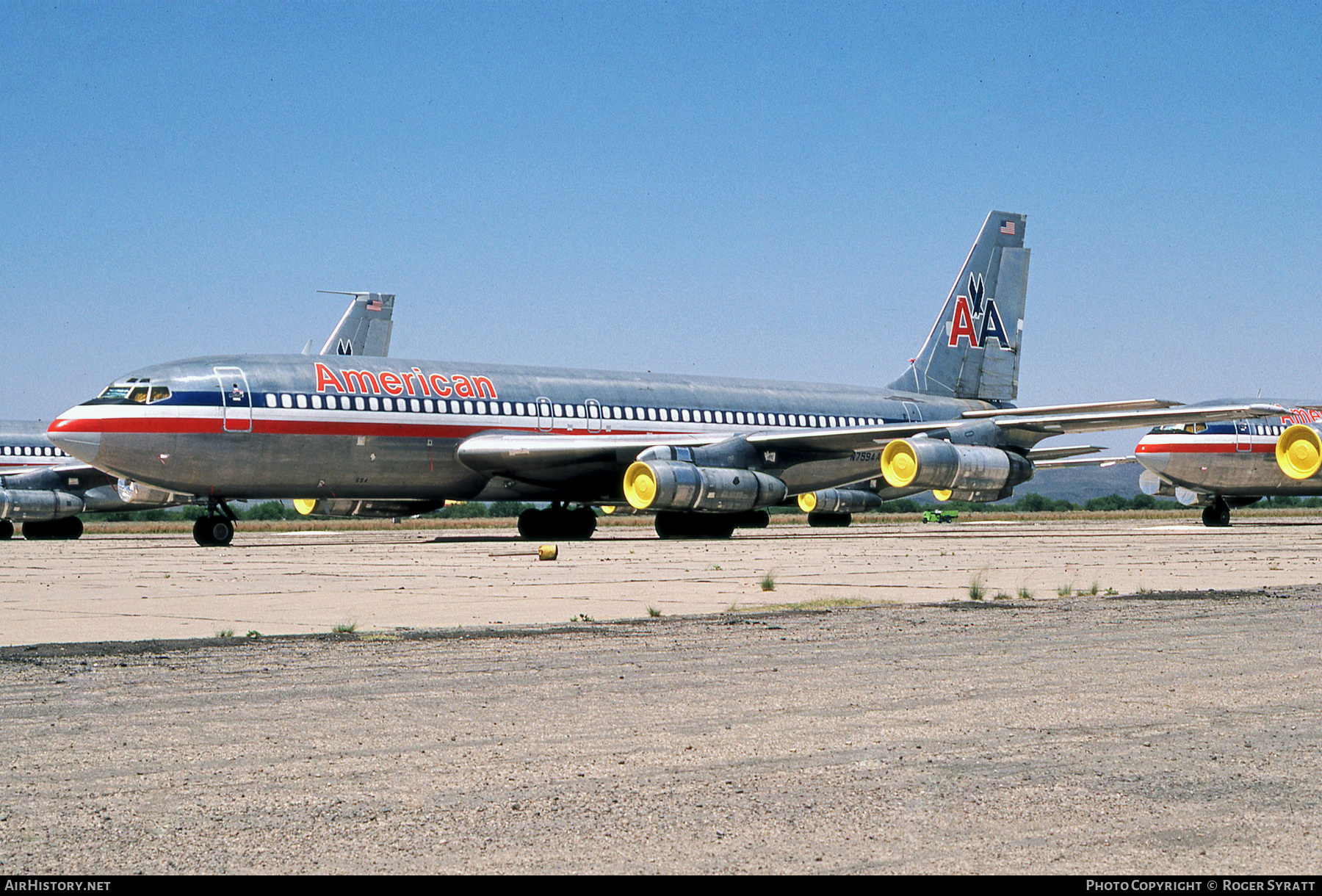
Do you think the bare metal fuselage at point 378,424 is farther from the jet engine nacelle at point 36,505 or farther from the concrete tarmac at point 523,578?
the jet engine nacelle at point 36,505

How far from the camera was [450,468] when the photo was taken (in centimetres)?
2992

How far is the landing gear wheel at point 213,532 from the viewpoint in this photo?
90.2ft

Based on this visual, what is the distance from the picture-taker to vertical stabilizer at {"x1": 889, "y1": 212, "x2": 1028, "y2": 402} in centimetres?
4034

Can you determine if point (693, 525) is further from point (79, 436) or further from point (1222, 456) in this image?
point (1222, 456)

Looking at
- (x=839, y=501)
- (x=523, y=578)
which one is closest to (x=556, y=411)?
(x=523, y=578)

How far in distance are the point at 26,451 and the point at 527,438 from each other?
57.3 ft

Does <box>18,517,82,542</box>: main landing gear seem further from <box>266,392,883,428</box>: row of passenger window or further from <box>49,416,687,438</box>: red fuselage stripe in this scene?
<box>266,392,883,428</box>: row of passenger window

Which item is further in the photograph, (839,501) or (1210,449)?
(839,501)

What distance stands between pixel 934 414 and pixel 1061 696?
3221cm

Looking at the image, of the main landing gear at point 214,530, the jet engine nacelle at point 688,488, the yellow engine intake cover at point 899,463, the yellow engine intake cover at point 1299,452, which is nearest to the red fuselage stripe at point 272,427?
the main landing gear at point 214,530

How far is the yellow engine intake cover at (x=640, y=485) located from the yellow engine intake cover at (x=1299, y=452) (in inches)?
663

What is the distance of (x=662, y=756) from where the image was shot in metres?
5.82
